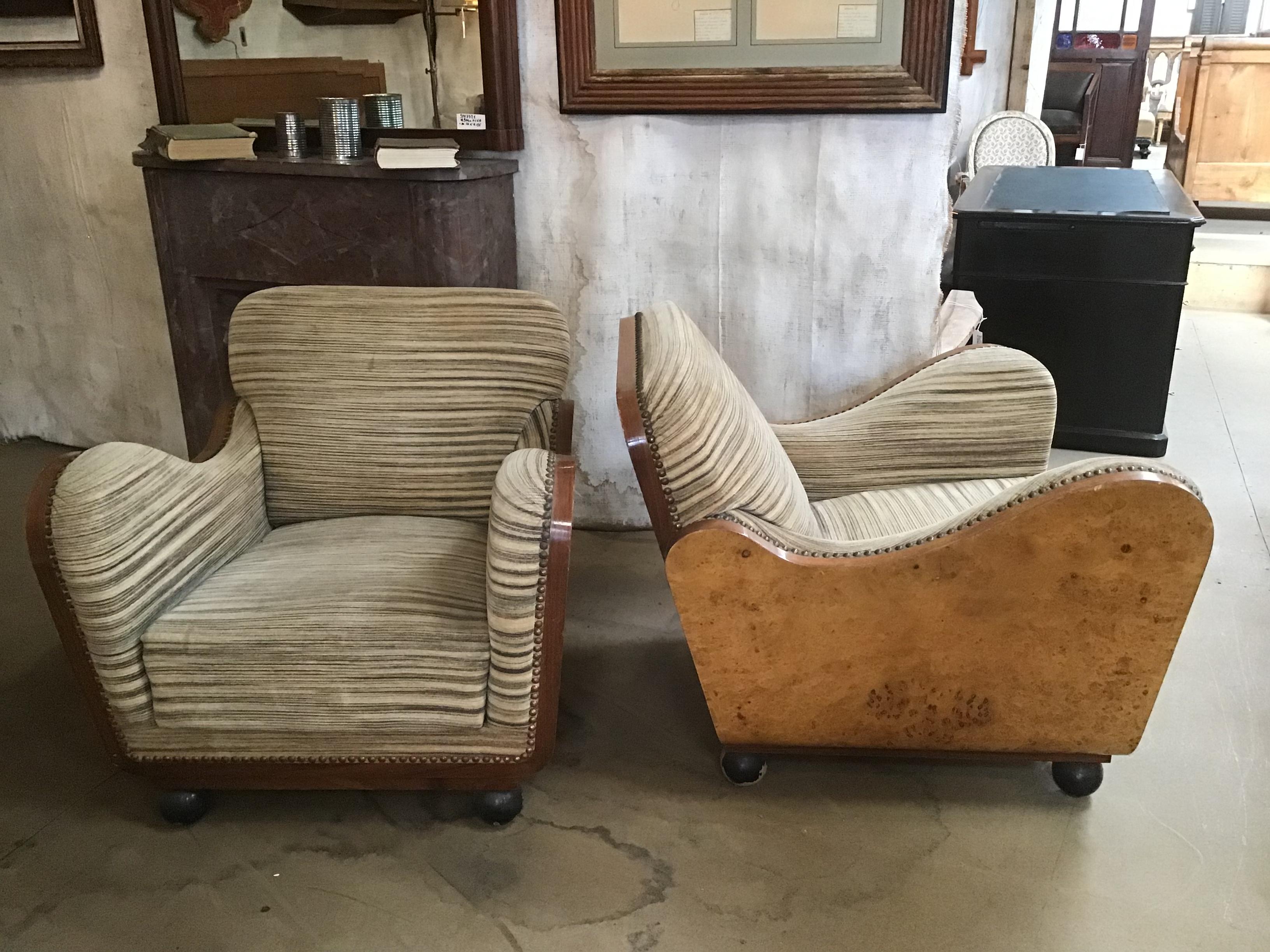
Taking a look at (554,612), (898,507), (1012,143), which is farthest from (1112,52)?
(554,612)

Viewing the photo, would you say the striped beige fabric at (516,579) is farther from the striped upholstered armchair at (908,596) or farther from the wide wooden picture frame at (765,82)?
the wide wooden picture frame at (765,82)

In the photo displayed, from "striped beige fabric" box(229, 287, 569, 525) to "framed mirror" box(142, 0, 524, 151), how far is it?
0.73 metres

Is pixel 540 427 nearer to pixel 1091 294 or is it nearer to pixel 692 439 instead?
pixel 692 439

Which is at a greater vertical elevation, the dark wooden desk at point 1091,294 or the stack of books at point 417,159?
the stack of books at point 417,159

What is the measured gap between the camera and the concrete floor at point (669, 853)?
1655 millimetres

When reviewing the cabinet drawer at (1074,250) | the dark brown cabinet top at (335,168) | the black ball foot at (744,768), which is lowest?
the black ball foot at (744,768)

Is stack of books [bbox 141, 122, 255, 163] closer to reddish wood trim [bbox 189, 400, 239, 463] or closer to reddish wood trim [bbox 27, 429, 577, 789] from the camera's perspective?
reddish wood trim [bbox 189, 400, 239, 463]

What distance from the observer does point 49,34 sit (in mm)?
3168

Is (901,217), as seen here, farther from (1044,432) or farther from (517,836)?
(517,836)

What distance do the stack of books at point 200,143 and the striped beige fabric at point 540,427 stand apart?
3.68 feet

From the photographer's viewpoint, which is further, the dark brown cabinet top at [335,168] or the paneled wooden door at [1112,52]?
the paneled wooden door at [1112,52]

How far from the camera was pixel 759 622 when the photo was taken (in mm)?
1768

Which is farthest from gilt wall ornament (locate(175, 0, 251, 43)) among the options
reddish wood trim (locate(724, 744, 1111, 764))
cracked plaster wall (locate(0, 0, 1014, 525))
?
reddish wood trim (locate(724, 744, 1111, 764))

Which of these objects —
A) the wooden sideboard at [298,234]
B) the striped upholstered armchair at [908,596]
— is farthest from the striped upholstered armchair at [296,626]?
the wooden sideboard at [298,234]
